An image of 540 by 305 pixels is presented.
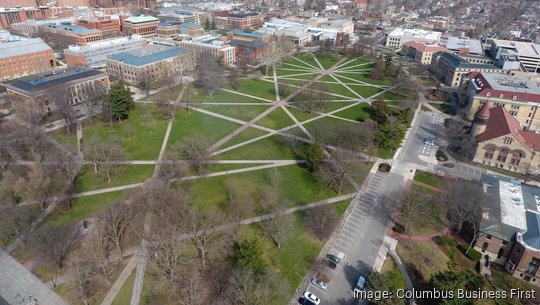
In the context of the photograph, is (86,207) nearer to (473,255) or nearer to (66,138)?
(66,138)

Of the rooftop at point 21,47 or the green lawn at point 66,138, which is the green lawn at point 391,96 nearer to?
the green lawn at point 66,138

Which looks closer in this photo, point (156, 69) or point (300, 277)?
point (300, 277)

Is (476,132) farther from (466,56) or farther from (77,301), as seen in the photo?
(77,301)

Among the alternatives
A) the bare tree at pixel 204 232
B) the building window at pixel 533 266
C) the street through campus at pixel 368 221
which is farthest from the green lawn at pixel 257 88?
the building window at pixel 533 266

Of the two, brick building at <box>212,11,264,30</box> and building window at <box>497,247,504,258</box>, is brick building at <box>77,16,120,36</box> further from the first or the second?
building window at <box>497,247,504,258</box>

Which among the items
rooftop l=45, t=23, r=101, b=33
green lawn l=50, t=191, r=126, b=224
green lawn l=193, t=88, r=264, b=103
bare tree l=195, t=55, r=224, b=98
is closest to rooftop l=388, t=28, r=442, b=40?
bare tree l=195, t=55, r=224, b=98

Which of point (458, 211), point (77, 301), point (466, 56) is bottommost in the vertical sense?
point (77, 301)

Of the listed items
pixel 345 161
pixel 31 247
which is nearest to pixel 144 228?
pixel 31 247
